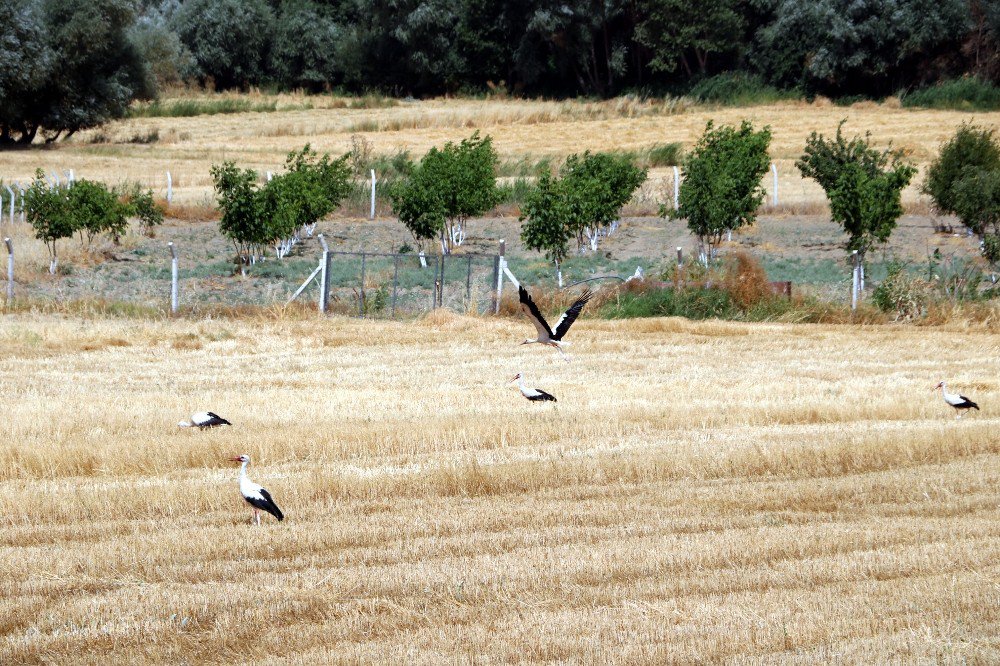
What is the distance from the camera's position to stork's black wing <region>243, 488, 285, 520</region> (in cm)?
933

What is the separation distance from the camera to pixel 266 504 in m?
9.38

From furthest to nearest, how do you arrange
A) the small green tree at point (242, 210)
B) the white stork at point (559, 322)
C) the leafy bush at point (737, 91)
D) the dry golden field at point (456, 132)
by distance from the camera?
the leafy bush at point (737, 91), the dry golden field at point (456, 132), the small green tree at point (242, 210), the white stork at point (559, 322)

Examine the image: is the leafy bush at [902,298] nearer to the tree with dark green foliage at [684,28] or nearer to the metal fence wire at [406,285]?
the metal fence wire at [406,285]

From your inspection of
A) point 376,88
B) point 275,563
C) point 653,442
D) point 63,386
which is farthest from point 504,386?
point 376,88

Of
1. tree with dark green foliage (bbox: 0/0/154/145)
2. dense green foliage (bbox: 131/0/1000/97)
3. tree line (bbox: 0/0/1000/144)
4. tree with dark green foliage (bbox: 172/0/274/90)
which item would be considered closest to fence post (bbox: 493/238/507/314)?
tree with dark green foliage (bbox: 0/0/154/145)

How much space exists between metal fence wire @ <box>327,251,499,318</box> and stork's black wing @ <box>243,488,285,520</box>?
13.4 meters

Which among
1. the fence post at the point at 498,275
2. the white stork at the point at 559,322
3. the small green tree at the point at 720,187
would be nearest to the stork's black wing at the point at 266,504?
the white stork at the point at 559,322

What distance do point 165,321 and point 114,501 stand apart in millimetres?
12751

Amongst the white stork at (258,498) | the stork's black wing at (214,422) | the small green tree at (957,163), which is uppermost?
the small green tree at (957,163)

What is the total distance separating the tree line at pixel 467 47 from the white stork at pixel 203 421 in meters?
Answer: 47.4

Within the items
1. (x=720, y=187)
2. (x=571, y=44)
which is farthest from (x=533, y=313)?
(x=571, y=44)

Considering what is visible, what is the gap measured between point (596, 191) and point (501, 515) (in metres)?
23.7

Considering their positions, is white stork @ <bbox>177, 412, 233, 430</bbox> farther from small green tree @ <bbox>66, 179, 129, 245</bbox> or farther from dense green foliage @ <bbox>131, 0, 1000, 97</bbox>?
dense green foliage @ <bbox>131, 0, 1000, 97</bbox>

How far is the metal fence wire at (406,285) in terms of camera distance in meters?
24.5
